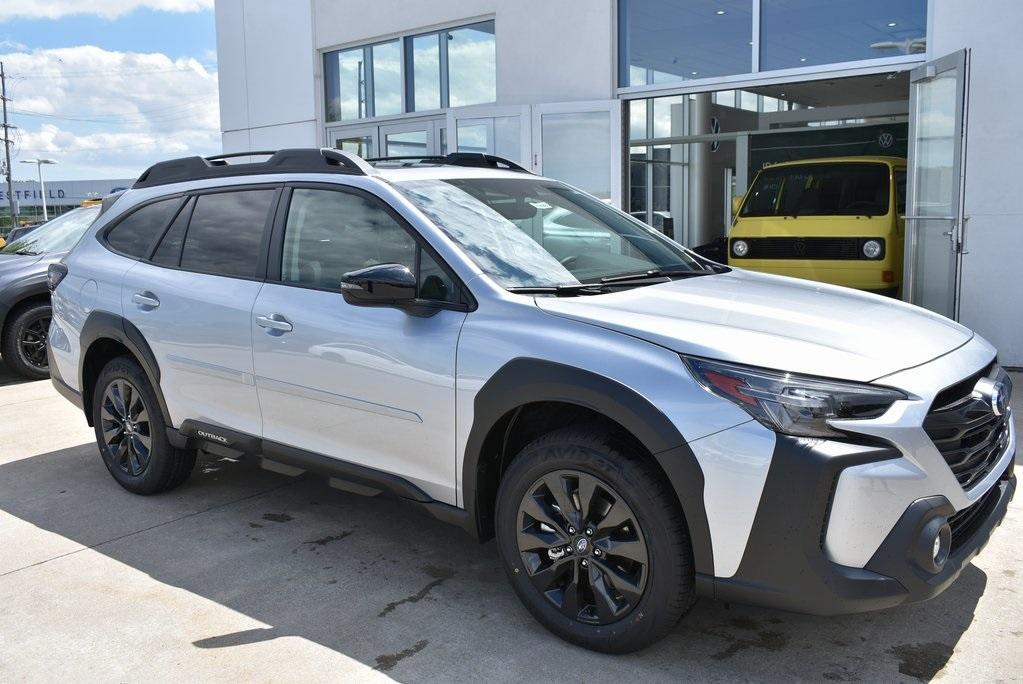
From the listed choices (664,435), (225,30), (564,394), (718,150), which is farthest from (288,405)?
(718,150)

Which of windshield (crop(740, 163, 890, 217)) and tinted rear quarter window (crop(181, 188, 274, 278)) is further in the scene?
windshield (crop(740, 163, 890, 217))

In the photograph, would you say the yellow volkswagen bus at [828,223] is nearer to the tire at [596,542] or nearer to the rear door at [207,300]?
the rear door at [207,300]

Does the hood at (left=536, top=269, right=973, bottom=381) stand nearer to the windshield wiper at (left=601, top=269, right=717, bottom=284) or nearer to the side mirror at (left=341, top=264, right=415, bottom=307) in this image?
the windshield wiper at (left=601, top=269, right=717, bottom=284)

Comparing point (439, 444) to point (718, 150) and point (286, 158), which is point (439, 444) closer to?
point (286, 158)

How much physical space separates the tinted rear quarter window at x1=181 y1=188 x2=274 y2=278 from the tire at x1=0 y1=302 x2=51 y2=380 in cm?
479

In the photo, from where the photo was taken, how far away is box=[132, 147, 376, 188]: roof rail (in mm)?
4148

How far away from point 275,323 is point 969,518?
2759mm

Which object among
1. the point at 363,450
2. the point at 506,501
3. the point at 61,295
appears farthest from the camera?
the point at 61,295

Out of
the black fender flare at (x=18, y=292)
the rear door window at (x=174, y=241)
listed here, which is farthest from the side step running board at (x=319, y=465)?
the black fender flare at (x=18, y=292)

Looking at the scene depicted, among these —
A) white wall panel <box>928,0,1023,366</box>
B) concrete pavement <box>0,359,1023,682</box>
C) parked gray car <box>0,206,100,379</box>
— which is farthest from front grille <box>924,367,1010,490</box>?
parked gray car <box>0,206,100,379</box>

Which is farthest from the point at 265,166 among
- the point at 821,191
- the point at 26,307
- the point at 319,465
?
the point at 821,191

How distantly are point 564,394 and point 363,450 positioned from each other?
3.49 ft

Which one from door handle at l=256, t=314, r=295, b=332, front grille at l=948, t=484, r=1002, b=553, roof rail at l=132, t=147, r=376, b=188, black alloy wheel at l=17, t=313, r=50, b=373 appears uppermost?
roof rail at l=132, t=147, r=376, b=188

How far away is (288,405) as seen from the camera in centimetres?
404
